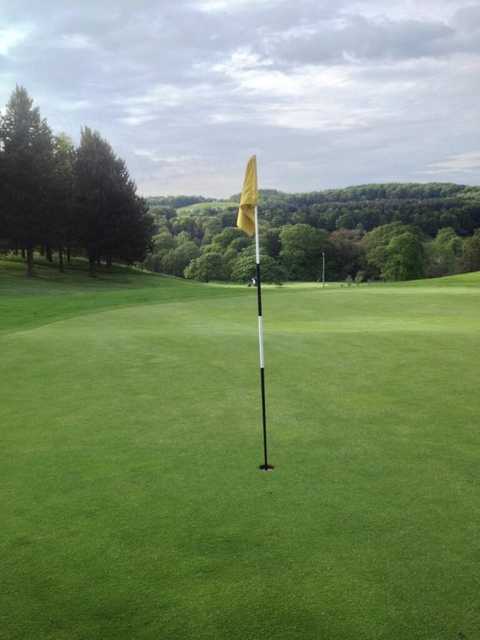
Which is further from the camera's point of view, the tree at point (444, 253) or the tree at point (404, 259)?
the tree at point (444, 253)

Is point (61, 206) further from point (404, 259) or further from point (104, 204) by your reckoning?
point (404, 259)

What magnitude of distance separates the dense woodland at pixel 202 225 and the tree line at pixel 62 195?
8cm

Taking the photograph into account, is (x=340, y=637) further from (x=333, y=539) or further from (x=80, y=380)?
(x=80, y=380)

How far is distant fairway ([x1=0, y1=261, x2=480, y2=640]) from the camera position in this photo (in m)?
3.36

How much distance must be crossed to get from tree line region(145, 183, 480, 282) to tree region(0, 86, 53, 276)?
135ft

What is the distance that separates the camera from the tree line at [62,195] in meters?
41.4

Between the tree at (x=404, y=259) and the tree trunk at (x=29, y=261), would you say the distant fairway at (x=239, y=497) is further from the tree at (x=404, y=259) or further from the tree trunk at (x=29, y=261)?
the tree at (x=404, y=259)

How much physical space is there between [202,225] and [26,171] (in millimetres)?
85627

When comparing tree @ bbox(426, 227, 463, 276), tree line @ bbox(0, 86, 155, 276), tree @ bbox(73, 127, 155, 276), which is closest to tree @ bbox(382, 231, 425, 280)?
tree @ bbox(426, 227, 463, 276)

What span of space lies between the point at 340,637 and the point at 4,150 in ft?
148

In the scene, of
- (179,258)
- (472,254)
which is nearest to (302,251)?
(179,258)

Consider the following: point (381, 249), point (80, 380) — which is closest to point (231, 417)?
point (80, 380)

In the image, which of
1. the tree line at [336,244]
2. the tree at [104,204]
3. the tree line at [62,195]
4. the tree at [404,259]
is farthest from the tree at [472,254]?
the tree at [104,204]

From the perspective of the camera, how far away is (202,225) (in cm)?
12606
